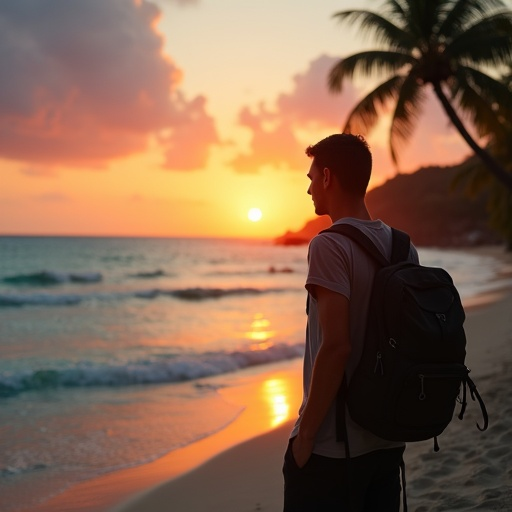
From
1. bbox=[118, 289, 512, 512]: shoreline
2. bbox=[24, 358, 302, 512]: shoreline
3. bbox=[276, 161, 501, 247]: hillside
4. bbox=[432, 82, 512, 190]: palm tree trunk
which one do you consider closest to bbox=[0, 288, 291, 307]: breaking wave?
bbox=[432, 82, 512, 190]: palm tree trunk

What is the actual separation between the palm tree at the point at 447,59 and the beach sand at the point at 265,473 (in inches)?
329

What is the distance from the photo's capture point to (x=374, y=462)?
2.05m

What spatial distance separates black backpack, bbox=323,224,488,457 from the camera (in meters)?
1.88

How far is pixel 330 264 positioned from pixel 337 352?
259mm

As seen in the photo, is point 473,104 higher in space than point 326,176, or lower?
higher

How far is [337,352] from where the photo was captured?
1907 mm

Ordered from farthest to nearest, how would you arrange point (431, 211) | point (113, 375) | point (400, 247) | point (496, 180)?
1. point (431, 211)
2. point (496, 180)
3. point (113, 375)
4. point (400, 247)

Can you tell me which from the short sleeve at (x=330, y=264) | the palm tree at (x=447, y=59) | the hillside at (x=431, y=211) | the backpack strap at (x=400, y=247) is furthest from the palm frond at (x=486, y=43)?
the hillside at (x=431, y=211)

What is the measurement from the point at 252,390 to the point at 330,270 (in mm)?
7592

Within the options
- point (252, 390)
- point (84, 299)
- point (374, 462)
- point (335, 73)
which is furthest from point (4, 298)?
point (374, 462)

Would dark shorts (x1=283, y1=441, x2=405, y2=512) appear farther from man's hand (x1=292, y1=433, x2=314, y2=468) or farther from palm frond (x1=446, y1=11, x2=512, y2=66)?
palm frond (x1=446, y1=11, x2=512, y2=66)

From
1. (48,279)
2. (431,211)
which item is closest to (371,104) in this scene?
(48,279)

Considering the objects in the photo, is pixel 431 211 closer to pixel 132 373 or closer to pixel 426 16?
pixel 426 16

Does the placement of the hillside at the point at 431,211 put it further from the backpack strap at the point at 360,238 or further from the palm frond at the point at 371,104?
the backpack strap at the point at 360,238
